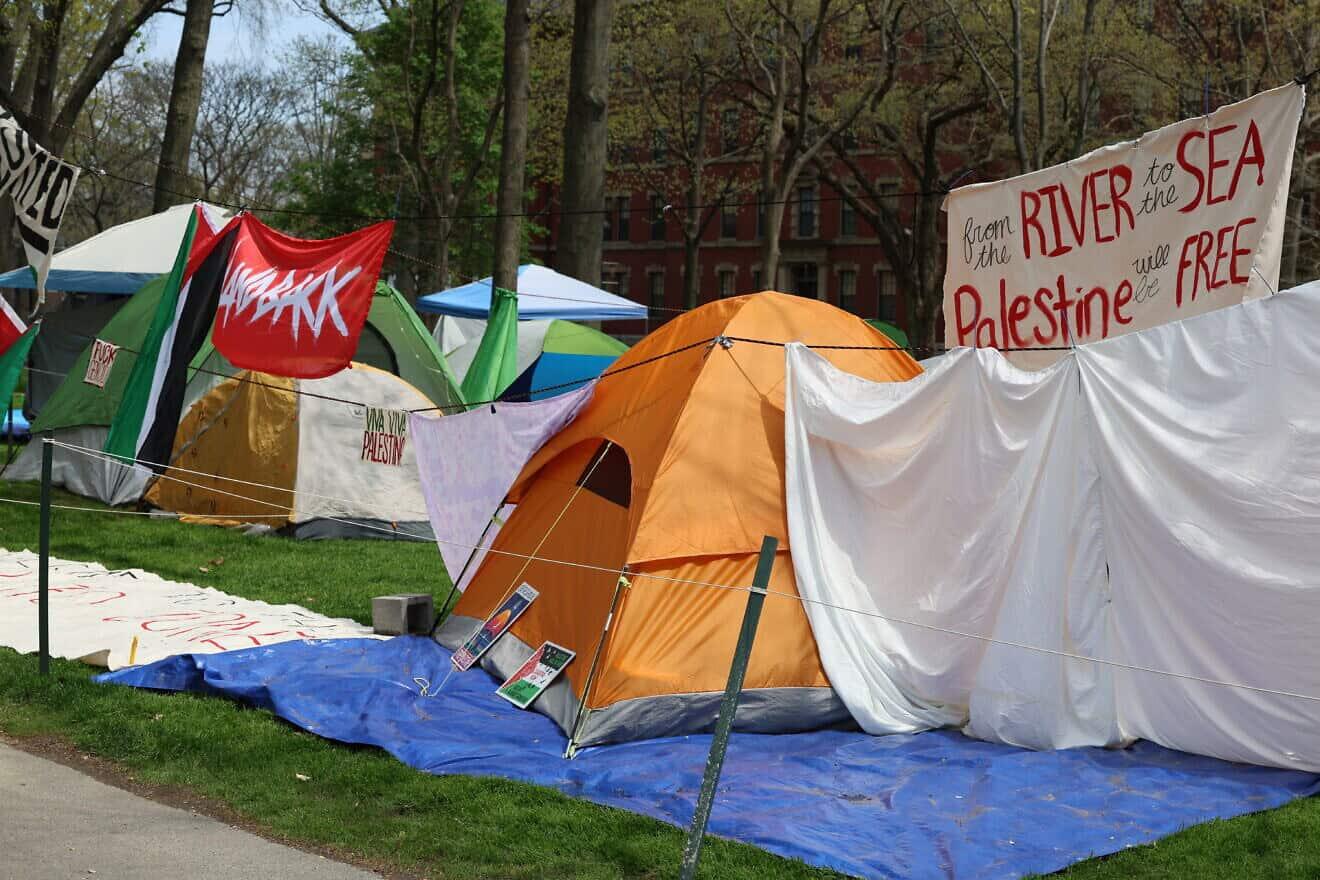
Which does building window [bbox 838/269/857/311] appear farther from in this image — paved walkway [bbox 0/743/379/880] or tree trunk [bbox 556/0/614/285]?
paved walkway [bbox 0/743/379/880]

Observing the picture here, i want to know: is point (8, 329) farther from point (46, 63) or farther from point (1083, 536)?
point (46, 63)

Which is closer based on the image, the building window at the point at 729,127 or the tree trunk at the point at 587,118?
the tree trunk at the point at 587,118

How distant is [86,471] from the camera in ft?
51.0

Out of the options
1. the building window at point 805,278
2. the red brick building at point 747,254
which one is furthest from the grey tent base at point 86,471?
the building window at point 805,278

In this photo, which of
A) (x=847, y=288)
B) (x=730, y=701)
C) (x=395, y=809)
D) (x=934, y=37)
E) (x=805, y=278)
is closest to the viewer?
(x=730, y=701)

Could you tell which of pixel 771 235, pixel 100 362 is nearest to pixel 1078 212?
pixel 100 362

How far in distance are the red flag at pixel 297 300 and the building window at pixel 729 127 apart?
109 ft

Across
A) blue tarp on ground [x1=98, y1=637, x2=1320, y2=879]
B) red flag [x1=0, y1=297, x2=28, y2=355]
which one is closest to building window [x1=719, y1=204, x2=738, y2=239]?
red flag [x1=0, y1=297, x2=28, y2=355]

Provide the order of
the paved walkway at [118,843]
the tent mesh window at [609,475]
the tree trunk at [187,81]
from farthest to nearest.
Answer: the tree trunk at [187,81] < the tent mesh window at [609,475] < the paved walkway at [118,843]

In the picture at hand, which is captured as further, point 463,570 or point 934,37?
point 934,37

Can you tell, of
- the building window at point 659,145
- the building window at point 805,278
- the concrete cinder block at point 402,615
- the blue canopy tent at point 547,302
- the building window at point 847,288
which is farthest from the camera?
the building window at point 805,278

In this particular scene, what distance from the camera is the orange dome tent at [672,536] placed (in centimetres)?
704

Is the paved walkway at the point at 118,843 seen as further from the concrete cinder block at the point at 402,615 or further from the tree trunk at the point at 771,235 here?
the tree trunk at the point at 771,235

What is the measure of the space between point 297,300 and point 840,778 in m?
5.05
